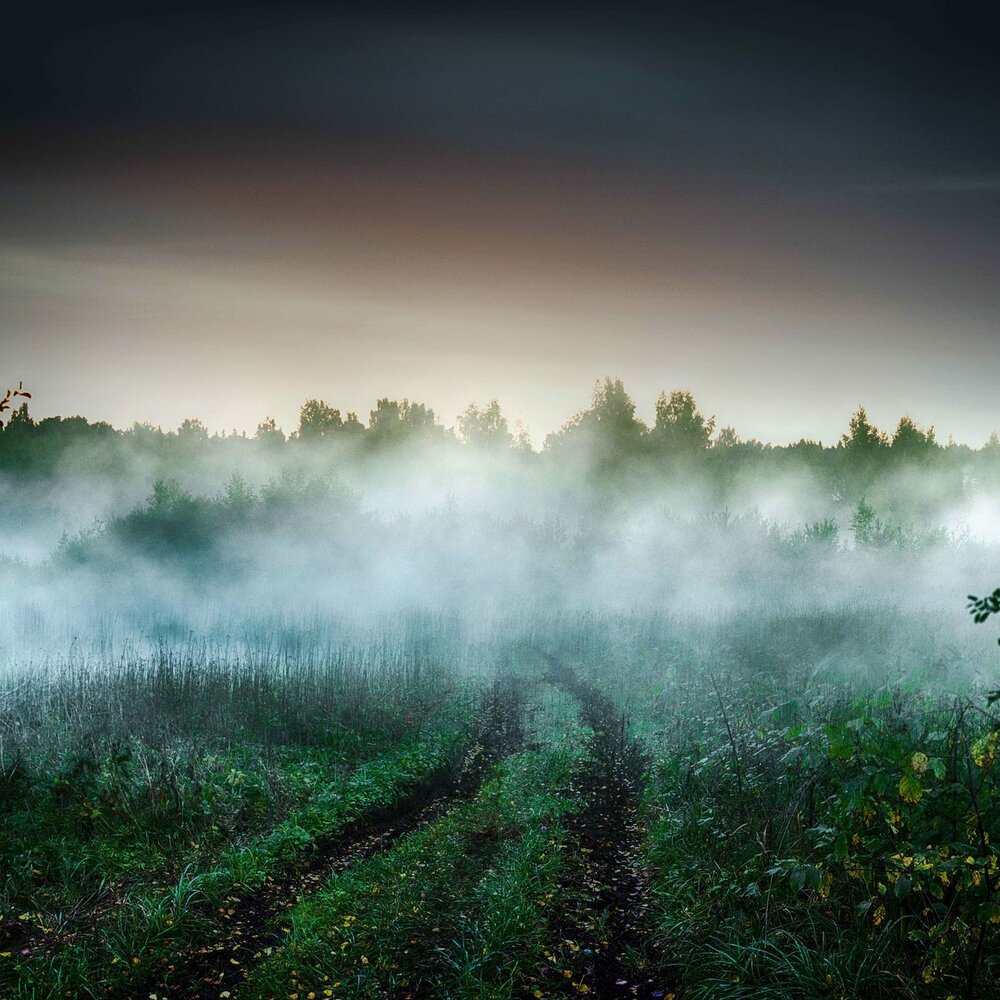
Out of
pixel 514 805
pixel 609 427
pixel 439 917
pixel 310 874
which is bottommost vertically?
pixel 310 874

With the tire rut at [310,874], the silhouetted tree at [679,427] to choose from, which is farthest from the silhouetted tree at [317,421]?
the tire rut at [310,874]

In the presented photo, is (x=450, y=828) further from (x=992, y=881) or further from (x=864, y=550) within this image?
(x=864, y=550)

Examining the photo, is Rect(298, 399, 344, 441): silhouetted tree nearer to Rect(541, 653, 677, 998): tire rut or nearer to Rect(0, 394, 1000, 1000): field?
Rect(0, 394, 1000, 1000): field

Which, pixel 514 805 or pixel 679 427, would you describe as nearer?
pixel 514 805

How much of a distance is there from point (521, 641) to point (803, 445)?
57.0m

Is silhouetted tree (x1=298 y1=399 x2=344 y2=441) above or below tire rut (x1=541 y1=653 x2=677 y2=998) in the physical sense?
above

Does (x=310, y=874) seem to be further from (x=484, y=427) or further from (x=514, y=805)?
(x=484, y=427)

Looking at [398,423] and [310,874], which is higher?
A: [398,423]

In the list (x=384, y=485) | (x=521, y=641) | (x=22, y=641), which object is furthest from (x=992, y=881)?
(x=384, y=485)

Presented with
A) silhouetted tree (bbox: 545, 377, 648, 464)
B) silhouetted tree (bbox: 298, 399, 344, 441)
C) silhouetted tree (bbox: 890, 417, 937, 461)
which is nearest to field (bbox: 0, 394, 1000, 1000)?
silhouetted tree (bbox: 545, 377, 648, 464)

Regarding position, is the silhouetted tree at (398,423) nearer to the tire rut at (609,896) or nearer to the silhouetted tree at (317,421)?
the silhouetted tree at (317,421)

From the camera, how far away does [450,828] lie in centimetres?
716

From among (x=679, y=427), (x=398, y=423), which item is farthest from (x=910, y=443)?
(x=398, y=423)

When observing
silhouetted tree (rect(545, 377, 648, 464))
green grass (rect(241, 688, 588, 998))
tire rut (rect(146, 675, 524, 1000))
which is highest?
silhouetted tree (rect(545, 377, 648, 464))
